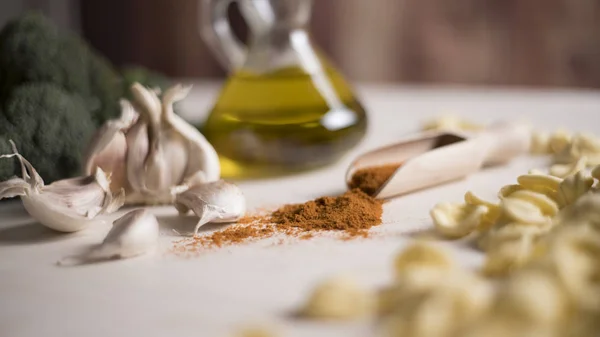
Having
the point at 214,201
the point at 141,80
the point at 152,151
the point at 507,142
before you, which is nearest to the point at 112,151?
the point at 152,151

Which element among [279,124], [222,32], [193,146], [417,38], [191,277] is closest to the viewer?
[191,277]

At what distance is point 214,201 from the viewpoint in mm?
743

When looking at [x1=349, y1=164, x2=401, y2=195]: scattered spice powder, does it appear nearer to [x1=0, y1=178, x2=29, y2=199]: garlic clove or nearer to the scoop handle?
the scoop handle

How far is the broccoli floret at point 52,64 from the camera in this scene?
0.95m

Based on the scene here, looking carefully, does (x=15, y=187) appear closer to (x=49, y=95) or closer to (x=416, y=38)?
(x=49, y=95)

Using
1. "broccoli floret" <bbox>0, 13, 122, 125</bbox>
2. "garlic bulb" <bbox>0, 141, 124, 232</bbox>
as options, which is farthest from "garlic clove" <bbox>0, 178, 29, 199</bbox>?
"broccoli floret" <bbox>0, 13, 122, 125</bbox>

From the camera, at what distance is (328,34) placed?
223 centimetres

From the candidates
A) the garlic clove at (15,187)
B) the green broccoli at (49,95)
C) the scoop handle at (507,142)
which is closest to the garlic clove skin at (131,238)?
the garlic clove at (15,187)

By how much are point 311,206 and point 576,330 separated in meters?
0.36

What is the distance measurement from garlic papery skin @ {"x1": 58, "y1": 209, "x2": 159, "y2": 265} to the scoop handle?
0.48m

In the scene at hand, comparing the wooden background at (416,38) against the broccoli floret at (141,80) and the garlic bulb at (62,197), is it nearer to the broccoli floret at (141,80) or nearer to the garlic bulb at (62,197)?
the broccoli floret at (141,80)

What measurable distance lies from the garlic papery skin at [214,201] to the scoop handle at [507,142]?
0.37m

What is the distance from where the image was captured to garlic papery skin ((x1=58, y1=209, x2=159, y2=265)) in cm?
65

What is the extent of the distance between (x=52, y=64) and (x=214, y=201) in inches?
14.7
